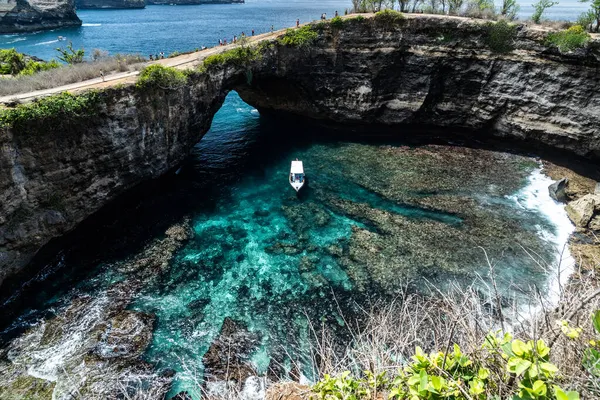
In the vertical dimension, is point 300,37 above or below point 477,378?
above

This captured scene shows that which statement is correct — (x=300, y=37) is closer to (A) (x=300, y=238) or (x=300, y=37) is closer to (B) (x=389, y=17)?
(B) (x=389, y=17)

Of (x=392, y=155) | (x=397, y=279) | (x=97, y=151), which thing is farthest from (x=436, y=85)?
(x=97, y=151)

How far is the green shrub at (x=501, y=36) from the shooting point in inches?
1458

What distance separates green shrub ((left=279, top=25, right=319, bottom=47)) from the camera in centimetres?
4081

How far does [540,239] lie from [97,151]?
116ft

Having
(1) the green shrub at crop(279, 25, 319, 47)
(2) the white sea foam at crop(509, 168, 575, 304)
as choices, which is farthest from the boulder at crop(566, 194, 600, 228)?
(1) the green shrub at crop(279, 25, 319, 47)

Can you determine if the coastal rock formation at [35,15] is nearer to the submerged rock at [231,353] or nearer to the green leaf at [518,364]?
the submerged rock at [231,353]

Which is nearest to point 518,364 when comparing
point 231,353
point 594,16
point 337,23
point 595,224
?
point 231,353

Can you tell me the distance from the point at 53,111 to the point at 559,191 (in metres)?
42.2

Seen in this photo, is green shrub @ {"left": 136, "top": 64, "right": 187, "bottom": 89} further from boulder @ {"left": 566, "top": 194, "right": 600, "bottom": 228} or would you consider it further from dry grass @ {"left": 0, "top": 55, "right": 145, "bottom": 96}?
boulder @ {"left": 566, "top": 194, "right": 600, "bottom": 228}

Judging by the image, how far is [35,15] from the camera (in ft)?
342

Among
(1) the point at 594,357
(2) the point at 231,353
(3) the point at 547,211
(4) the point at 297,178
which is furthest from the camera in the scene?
(4) the point at 297,178

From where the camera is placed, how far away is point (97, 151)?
27.2 m

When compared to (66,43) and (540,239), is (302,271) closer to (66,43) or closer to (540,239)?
Answer: (540,239)
